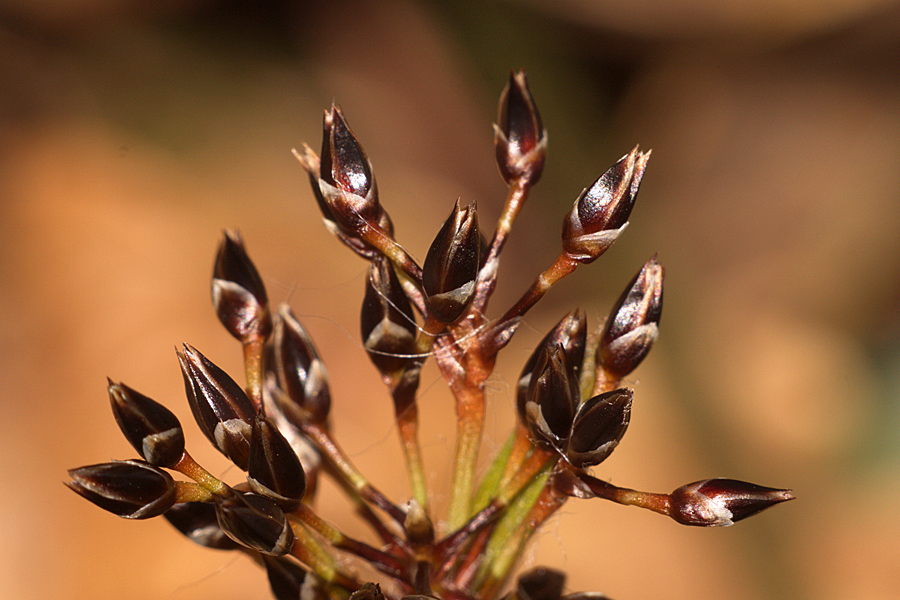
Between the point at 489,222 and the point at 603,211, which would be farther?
the point at 489,222

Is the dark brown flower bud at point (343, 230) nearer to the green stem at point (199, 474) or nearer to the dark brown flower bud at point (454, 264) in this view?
the dark brown flower bud at point (454, 264)

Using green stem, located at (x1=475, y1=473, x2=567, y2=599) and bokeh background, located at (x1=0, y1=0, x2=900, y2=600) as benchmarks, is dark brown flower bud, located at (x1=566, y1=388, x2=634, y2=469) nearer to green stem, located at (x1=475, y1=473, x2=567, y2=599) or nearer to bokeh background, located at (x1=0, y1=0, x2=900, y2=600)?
green stem, located at (x1=475, y1=473, x2=567, y2=599)

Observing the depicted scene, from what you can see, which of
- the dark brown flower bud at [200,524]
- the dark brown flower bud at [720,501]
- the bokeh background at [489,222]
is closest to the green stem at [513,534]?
the dark brown flower bud at [720,501]

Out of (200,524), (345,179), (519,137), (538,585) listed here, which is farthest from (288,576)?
(519,137)

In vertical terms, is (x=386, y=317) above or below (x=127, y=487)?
above

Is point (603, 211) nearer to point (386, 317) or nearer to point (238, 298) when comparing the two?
point (386, 317)

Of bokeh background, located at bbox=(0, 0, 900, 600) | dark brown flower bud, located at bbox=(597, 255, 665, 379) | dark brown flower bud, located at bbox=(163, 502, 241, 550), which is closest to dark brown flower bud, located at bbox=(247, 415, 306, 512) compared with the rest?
dark brown flower bud, located at bbox=(163, 502, 241, 550)
